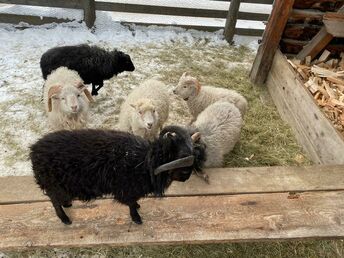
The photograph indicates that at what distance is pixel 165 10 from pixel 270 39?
→ 3434mm

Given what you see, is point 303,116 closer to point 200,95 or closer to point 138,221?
point 200,95

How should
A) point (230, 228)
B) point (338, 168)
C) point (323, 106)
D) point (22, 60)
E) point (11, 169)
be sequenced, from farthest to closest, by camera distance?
1. point (22, 60)
2. point (323, 106)
3. point (11, 169)
4. point (338, 168)
5. point (230, 228)

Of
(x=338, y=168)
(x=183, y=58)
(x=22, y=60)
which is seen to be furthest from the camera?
(x=183, y=58)

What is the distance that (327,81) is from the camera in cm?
605

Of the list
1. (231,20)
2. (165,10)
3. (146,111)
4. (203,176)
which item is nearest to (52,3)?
(165,10)

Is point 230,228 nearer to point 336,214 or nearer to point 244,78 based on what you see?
point 336,214

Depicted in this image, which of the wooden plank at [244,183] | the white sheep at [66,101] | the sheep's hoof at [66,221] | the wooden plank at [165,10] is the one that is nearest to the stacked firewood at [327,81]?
the wooden plank at [244,183]

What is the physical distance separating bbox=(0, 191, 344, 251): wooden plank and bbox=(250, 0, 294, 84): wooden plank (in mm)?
3690

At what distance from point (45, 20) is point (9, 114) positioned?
3787 mm

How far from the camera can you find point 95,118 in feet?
18.8

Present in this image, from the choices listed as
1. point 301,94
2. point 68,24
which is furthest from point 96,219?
point 68,24

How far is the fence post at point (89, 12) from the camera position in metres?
8.15

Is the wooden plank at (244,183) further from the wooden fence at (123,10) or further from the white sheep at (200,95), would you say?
the wooden fence at (123,10)

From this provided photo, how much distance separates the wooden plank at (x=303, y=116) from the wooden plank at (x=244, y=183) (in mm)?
524
